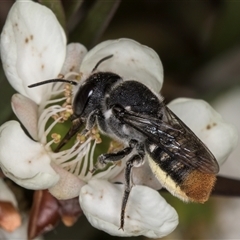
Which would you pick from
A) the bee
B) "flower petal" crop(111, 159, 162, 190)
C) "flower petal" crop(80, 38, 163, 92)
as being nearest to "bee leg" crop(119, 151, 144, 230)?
the bee

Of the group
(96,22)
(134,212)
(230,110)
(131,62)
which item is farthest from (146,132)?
(230,110)

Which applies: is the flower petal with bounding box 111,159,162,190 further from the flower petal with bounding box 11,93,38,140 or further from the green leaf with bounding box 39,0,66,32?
the green leaf with bounding box 39,0,66,32

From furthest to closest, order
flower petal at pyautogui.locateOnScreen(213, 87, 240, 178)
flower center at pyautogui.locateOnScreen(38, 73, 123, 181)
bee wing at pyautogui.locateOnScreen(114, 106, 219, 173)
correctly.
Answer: flower petal at pyautogui.locateOnScreen(213, 87, 240, 178), flower center at pyautogui.locateOnScreen(38, 73, 123, 181), bee wing at pyautogui.locateOnScreen(114, 106, 219, 173)

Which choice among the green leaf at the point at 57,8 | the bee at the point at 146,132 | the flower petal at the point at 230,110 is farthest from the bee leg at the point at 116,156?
the flower petal at the point at 230,110

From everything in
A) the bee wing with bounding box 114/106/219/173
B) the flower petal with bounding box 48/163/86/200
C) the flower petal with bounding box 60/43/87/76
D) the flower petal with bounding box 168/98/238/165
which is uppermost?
the bee wing with bounding box 114/106/219/173

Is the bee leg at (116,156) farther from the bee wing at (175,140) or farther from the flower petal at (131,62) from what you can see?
the flower petal at (131,62)

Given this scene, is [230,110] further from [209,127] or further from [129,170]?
[129,170]

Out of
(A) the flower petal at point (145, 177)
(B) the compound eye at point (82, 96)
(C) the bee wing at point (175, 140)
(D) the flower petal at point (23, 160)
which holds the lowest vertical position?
(D) the flower petal at point (23, 160)
